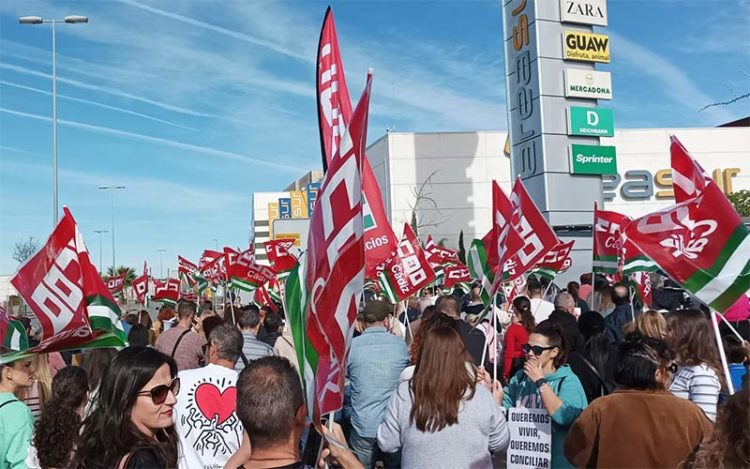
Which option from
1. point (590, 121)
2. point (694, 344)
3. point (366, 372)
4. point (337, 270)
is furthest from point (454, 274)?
point (590, 121)

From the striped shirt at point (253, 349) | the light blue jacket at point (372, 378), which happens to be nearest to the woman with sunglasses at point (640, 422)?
the light blue jacket at point (372, 378)

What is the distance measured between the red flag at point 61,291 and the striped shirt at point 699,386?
3.64 metres

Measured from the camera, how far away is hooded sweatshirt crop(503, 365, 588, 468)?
14.8ft

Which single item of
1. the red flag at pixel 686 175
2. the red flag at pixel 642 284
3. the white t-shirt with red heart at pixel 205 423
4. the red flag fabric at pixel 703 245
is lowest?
the white t-shirt with red heart at pixel 205 423

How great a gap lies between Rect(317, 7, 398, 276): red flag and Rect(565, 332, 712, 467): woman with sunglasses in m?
3.55

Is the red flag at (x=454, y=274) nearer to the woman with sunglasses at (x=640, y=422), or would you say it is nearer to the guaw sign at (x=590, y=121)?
the woman with sunglasses at (x=640, y=422)

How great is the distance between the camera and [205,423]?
183 inches

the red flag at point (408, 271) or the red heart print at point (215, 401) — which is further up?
the red flag at point (408, 271)

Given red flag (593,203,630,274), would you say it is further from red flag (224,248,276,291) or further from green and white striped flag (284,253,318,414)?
green and white striped flag (284,253,318,414)

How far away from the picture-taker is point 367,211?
830cm

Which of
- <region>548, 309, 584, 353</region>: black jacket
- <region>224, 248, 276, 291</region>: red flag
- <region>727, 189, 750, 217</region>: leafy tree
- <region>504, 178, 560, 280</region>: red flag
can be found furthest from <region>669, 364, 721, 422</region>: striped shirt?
<region>727, 189, 750, 217</region>: leafy tree

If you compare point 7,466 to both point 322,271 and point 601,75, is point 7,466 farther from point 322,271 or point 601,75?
point 601,75

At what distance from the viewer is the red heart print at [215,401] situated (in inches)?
185

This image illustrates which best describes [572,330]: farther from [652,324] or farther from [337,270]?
[337,270]
